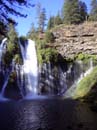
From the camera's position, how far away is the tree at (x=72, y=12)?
72.0m

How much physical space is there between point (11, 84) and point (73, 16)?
30442mm

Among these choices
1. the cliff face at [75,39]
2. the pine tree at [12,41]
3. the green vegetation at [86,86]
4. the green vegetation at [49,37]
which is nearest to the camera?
the green vegetation at [86,86]

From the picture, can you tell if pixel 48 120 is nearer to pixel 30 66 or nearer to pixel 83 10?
pixel 30 66

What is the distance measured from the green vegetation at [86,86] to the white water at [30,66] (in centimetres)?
758

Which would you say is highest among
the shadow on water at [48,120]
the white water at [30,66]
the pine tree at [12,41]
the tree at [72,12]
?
the tree at [72,12]

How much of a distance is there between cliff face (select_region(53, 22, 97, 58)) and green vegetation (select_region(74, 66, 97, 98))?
403 inches

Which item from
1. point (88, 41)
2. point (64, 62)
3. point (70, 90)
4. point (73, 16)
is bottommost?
point (70, 90)

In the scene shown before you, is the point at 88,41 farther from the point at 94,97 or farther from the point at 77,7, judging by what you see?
the point at 94,97

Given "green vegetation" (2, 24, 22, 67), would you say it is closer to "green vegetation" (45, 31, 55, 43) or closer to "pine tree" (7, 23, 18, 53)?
"pine tree" (7, 23, 18, 53)

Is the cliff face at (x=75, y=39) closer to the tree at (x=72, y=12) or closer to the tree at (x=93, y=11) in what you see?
the tree at (x=72, y=12)

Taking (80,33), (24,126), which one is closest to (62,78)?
(80,33)

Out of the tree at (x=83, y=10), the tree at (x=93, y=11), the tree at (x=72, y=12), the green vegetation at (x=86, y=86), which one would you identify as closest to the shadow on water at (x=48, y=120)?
the green vegetation at (x=86, y=86)

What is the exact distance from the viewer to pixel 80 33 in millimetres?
61750

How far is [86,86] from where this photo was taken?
46.2 metres
